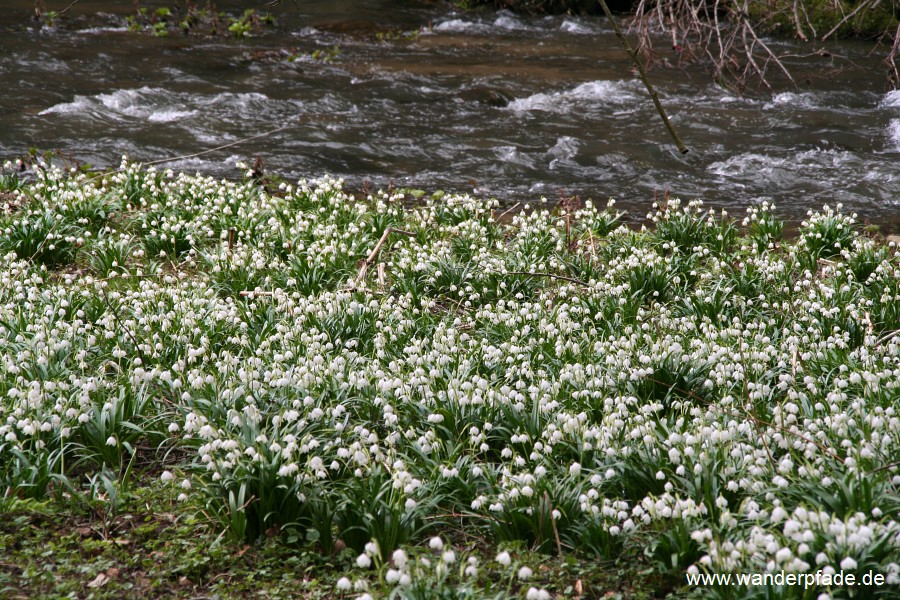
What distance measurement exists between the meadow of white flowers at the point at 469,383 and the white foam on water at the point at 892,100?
7.57 meters

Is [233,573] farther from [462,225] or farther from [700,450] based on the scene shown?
[462,225]

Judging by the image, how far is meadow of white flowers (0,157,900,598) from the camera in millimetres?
3740

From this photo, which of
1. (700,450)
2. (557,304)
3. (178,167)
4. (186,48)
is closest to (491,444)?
(700,450)

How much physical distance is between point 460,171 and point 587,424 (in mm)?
7299

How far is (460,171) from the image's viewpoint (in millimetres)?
11500

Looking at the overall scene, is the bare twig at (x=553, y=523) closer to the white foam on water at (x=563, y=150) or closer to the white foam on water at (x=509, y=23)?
the white foam on water at (x=563, y=150)

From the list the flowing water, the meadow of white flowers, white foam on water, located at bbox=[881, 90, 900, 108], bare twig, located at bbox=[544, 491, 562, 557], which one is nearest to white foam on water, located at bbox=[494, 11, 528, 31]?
the flowing water

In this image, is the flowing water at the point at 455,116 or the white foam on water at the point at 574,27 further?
the white foam on water at the point at 574,27

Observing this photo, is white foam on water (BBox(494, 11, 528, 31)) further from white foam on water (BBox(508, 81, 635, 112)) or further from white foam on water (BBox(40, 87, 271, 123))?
white foam on water (BBox(40, 87, 271, 123))

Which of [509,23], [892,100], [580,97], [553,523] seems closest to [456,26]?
[509,23]

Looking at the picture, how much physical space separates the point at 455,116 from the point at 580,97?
2.78 m

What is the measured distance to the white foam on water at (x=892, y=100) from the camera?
14352 mm

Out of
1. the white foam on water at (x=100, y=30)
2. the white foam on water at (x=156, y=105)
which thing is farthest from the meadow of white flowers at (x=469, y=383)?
the white foam on water at (x=100, y=30)

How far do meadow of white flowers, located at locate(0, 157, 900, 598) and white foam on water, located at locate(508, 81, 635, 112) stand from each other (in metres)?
6.95
